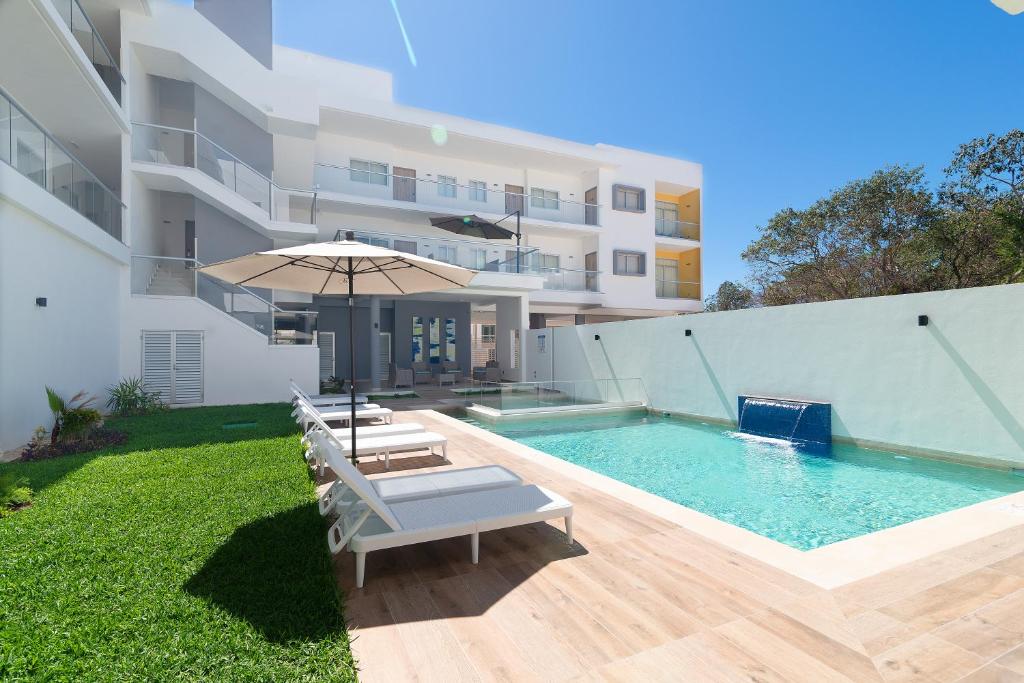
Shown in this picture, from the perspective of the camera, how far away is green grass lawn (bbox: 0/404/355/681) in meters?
2.26

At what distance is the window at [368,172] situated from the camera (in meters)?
18.5

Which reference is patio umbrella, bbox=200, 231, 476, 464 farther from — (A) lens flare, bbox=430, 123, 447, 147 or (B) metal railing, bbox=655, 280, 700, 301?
(B) metal railing, bbox=655, 280, 700, 301

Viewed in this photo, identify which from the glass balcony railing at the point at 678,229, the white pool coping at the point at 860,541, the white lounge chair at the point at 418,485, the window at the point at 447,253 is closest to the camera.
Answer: the white pool coping at the point at 860,541

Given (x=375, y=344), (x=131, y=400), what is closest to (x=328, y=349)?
(x=375, y=344)

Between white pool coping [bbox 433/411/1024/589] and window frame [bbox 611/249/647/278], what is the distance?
19.0 metres

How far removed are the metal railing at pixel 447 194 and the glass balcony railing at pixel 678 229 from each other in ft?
14.8

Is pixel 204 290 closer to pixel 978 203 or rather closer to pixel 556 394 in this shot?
pixel 556 394

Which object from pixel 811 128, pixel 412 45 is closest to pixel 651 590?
pixel 412 45

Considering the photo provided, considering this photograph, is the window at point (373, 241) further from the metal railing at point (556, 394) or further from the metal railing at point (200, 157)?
the metal railing at point (556, 394)

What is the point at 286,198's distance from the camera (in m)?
15.2

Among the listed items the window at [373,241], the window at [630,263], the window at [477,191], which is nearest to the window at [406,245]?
the window at [373,241]

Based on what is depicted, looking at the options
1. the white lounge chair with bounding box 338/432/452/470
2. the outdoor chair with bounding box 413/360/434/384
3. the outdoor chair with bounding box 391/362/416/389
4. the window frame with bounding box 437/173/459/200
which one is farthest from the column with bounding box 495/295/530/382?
the white lounge chair with bounding box 338/432/452/470

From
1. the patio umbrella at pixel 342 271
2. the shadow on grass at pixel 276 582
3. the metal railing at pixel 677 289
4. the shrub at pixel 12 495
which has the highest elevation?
the metal railing at pixel 677 289

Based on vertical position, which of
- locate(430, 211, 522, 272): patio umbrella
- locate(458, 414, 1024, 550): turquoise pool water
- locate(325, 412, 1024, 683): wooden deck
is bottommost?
locate(458, 414, 1024, 550): turquoise pool water
